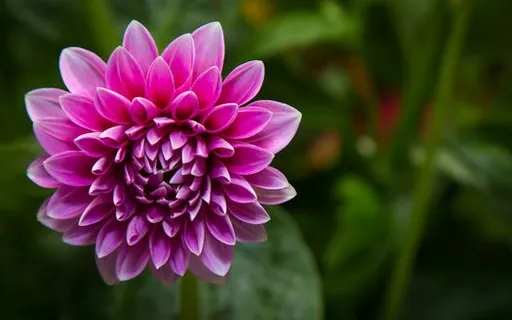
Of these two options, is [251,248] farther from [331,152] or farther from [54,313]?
A: [331,152]

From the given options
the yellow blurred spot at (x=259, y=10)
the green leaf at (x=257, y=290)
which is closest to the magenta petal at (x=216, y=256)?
the green leaf at (x=257, y=290)

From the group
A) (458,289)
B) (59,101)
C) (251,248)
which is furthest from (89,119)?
(458,289)

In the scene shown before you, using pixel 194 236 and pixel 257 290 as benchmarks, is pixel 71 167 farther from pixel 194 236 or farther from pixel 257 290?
pixel 257 290

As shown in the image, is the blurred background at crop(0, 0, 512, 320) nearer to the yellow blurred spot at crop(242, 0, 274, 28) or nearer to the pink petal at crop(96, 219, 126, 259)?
A: the yellow blurred spot at crop(242, 0, 274, 28)

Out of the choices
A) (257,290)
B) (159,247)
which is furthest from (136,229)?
(257,290)

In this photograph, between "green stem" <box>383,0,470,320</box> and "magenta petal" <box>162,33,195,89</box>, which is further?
"green stem" <box>383,0,470,320</box>

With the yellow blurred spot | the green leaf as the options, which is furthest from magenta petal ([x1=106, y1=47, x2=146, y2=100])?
the yellow blurred spot

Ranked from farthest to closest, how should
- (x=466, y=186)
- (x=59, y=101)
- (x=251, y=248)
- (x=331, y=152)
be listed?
(x=331, y=152), (x=466, y=186), (x=251, y=248), (x=59, y=101)
